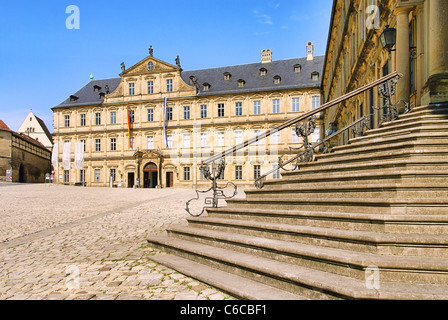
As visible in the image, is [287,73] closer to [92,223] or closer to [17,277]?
[92,223]

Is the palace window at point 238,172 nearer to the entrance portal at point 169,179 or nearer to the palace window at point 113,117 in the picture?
the entrance portal at point 169,179

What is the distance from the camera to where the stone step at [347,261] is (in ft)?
12.2

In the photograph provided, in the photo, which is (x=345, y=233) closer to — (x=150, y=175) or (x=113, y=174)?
(x=150, y=175)

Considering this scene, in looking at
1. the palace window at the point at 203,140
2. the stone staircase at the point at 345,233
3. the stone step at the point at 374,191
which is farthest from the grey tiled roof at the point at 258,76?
the stone step at the point at 374,191

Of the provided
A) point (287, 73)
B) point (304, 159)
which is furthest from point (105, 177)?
point (304, 159)

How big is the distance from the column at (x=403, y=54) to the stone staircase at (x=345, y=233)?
1.68 meters

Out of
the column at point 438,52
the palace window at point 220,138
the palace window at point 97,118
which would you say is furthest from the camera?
the palace window at point 97,118

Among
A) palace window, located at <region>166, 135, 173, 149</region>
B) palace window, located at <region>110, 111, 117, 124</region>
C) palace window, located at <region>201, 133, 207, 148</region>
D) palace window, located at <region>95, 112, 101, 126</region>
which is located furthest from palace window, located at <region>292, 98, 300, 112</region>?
palace window, located at <region>95, 112, 101, 126</region>

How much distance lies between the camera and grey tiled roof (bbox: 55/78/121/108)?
52.1 metres

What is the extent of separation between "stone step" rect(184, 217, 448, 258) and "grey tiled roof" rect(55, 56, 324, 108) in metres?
39.9

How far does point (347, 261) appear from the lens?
159 inches

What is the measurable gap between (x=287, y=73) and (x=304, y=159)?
3946 cm

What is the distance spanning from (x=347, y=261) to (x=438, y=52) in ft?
20.2
